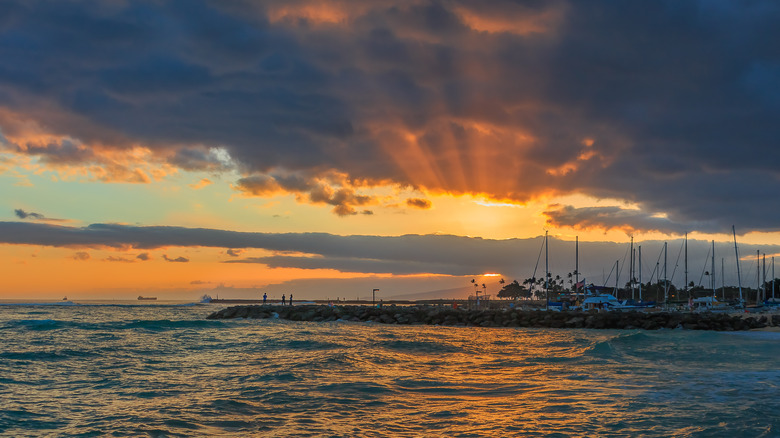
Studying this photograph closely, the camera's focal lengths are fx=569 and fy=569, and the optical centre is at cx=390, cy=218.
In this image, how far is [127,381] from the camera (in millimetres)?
19922

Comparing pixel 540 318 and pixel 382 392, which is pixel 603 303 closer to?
pixel 540 318

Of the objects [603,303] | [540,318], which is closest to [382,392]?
[540,318]

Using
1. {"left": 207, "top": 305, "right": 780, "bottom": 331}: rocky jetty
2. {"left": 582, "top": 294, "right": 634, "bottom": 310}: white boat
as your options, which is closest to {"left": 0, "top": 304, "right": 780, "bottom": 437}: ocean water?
{"left": 207, "top": 305, "right": 780, "bottom": 331}: rocky jetty

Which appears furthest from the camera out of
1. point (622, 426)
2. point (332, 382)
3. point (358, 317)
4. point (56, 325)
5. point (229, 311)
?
point (229, 311)

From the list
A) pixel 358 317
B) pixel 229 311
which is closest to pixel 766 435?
pixel 358 317

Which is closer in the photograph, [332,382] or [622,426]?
[622,426]

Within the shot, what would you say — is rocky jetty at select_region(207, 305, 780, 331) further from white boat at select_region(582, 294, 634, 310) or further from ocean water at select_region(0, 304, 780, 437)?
ocean water at select_region(0, 304, 780, 437)

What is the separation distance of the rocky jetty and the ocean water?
3236 centimetres

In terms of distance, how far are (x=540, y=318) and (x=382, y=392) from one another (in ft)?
183

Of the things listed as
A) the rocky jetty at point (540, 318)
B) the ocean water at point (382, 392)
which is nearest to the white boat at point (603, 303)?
the rocky jetty at point (540, 318)

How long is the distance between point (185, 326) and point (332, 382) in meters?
42.0

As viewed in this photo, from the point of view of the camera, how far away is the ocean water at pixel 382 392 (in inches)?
509

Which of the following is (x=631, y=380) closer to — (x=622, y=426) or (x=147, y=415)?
(x=622, y=426)

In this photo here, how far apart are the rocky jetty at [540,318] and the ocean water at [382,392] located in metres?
32.4
